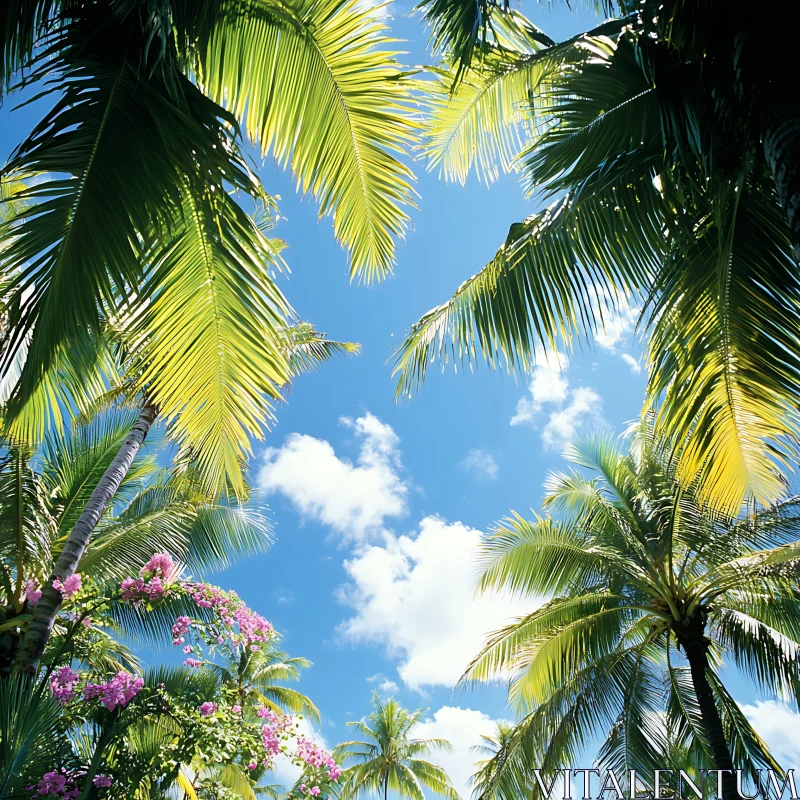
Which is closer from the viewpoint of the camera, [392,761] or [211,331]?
[211,331]

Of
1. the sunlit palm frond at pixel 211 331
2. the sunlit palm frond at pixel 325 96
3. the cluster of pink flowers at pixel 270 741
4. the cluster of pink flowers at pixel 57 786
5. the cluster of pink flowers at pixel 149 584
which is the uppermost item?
the sunlit palm frond at pixel 325 96

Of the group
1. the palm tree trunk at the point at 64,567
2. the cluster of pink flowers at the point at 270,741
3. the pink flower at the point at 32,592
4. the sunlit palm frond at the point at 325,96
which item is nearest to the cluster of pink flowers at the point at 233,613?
the cluster of pink flowers at the point at 270,741

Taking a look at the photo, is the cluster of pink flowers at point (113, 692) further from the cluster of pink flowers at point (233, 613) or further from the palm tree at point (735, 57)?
the palm tree at point (735, 57)

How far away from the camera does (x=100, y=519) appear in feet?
29.5

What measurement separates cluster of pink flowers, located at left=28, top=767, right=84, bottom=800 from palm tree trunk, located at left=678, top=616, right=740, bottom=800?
6516 mm

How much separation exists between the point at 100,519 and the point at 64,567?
3.36 m

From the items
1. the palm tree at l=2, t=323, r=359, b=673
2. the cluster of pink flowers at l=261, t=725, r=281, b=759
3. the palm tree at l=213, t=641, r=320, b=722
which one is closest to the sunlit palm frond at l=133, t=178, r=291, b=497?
the palm tree at l=2, t=323, r=359, b=673

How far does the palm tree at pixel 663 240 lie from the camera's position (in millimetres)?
2980

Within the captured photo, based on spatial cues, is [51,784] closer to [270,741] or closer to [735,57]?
[270,741]

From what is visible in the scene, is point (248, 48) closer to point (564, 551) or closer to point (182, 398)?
point (182, 398)

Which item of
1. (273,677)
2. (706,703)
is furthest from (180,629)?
(273,677)

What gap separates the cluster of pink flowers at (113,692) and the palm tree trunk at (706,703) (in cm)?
622

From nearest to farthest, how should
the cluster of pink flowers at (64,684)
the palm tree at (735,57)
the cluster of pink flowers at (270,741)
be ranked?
the palm tree at (735,57) → the cluster of pink flowers at (64,684) → the cluster of pink flowers at (270,741)

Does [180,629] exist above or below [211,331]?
above
